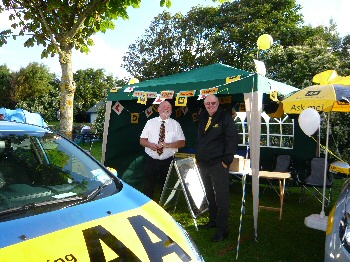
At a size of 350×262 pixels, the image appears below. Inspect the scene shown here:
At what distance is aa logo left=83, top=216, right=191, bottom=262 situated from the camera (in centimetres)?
193

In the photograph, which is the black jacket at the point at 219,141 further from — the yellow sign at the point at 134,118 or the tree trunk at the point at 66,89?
the yellow sign at the point at 134,118

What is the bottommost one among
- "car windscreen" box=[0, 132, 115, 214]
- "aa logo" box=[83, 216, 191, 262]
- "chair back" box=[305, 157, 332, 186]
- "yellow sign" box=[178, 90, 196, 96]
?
"chair back" box=[305, 157, 332, 186]

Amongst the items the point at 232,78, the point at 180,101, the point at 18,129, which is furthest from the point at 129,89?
the point at 18,129

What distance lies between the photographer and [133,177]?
306 inches

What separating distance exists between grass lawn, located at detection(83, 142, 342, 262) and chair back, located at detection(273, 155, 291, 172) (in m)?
1.28

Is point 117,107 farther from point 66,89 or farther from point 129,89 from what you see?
point 66,89

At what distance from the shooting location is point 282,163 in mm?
8375

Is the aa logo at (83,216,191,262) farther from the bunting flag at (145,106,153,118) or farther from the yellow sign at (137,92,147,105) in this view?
the bunting flag at (145,106,153,118)

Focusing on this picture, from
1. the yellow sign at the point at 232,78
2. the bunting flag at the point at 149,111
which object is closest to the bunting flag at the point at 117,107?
the bunting flag at the point at 149,111

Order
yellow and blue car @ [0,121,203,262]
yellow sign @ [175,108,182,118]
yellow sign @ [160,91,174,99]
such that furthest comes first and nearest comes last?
yellow sign @ [175,108,182,118]
yellow sign @ [160,91,174,99]
yellow and blue car @ [0,121,203,262]

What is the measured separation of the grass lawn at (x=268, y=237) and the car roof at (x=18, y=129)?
2509mm

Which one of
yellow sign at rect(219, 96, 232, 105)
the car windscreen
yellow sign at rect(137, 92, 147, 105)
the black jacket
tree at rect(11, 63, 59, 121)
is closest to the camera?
the car windscreen

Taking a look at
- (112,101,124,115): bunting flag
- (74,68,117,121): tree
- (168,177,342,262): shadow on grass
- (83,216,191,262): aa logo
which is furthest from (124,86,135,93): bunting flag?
(74,68,117,121): tree

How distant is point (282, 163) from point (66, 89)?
17.7 feet
